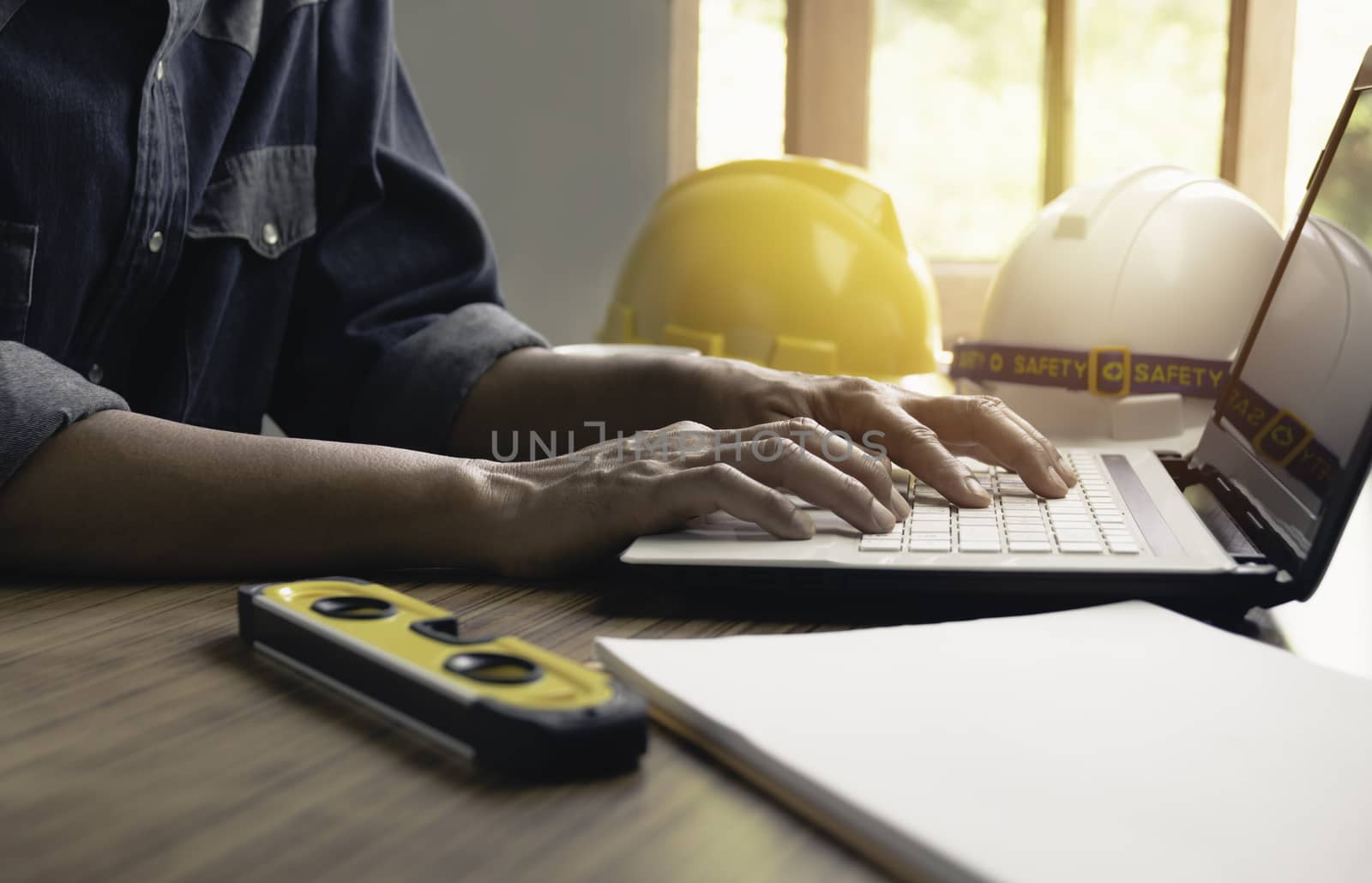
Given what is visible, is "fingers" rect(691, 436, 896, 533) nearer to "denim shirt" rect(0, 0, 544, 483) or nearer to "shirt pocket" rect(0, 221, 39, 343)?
"denim shirt" rect(0, 0, 544, 483)

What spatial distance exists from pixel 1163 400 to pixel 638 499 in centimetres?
57

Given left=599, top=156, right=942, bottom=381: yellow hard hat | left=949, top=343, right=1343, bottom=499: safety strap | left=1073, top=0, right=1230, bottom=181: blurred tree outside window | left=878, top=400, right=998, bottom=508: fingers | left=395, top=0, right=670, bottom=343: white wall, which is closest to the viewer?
left=878, top=400, right=998, bottom=508: fingers

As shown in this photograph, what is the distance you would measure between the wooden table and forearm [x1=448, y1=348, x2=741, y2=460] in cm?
42

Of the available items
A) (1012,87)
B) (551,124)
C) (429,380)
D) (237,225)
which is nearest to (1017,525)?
(429,380)

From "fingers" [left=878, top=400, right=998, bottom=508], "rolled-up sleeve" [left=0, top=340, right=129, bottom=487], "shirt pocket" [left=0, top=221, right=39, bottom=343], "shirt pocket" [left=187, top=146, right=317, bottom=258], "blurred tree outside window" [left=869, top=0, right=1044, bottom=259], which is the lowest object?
"fingers" [left=878, top=400, right=998, bottom=508]

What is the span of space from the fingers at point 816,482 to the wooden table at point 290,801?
0.22 meters

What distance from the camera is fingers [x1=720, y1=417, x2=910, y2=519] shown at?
0.56 meters

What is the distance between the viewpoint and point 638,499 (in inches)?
20.8

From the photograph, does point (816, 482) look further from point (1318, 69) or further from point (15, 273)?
point (1318, 69)

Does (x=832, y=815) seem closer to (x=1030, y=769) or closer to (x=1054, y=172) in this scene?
(x=1030, y=769)

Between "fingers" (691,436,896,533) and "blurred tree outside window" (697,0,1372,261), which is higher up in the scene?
"blurred tree outside window" (697,0,1372,261)

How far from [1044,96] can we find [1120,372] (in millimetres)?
1008

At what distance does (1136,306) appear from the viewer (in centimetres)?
93

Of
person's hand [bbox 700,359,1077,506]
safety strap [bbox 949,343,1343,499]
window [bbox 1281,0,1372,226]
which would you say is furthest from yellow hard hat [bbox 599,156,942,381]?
window [bbox 1281,0,1372,226]
